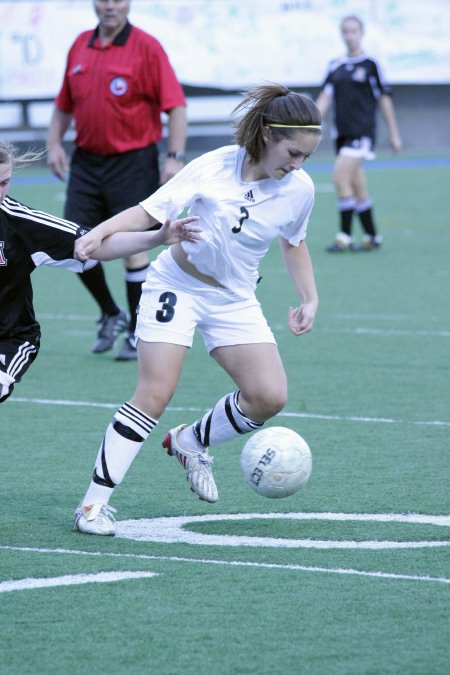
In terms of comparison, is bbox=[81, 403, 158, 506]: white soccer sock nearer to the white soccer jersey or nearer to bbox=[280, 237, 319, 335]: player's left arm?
the white soccer jersey

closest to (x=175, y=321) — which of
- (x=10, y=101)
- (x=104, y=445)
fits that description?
(x=104, y=445)

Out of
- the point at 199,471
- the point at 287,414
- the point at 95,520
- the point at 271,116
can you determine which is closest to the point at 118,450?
the point at 95,520

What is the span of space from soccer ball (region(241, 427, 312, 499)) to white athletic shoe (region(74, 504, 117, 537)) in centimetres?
59

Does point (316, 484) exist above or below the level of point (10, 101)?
above

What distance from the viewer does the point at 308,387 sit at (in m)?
8.20

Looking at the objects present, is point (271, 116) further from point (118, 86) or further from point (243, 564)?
point (118, 86)

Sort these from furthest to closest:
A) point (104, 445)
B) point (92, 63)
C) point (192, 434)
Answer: point (92, 63), point (192, 434), point (104, 445)

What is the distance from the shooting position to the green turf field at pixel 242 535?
3.80 meters

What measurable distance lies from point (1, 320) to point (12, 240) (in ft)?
1.10

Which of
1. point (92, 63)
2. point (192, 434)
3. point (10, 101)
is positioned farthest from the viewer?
point (10, 101)

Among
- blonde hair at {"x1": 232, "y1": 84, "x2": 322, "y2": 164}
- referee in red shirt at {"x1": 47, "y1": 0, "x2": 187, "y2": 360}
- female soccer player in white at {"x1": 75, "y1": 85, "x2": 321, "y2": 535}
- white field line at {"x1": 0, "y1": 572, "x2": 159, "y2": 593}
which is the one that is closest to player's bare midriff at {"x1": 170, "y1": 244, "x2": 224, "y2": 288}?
female soccer player in white at {"x1": 75, "y1": 85, "x2": 321, "y2": 535}

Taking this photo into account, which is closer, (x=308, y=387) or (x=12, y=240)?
(x=12, y=240)

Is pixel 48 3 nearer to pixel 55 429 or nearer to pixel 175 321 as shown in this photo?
pixel 55 429

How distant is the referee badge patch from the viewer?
8961mm
